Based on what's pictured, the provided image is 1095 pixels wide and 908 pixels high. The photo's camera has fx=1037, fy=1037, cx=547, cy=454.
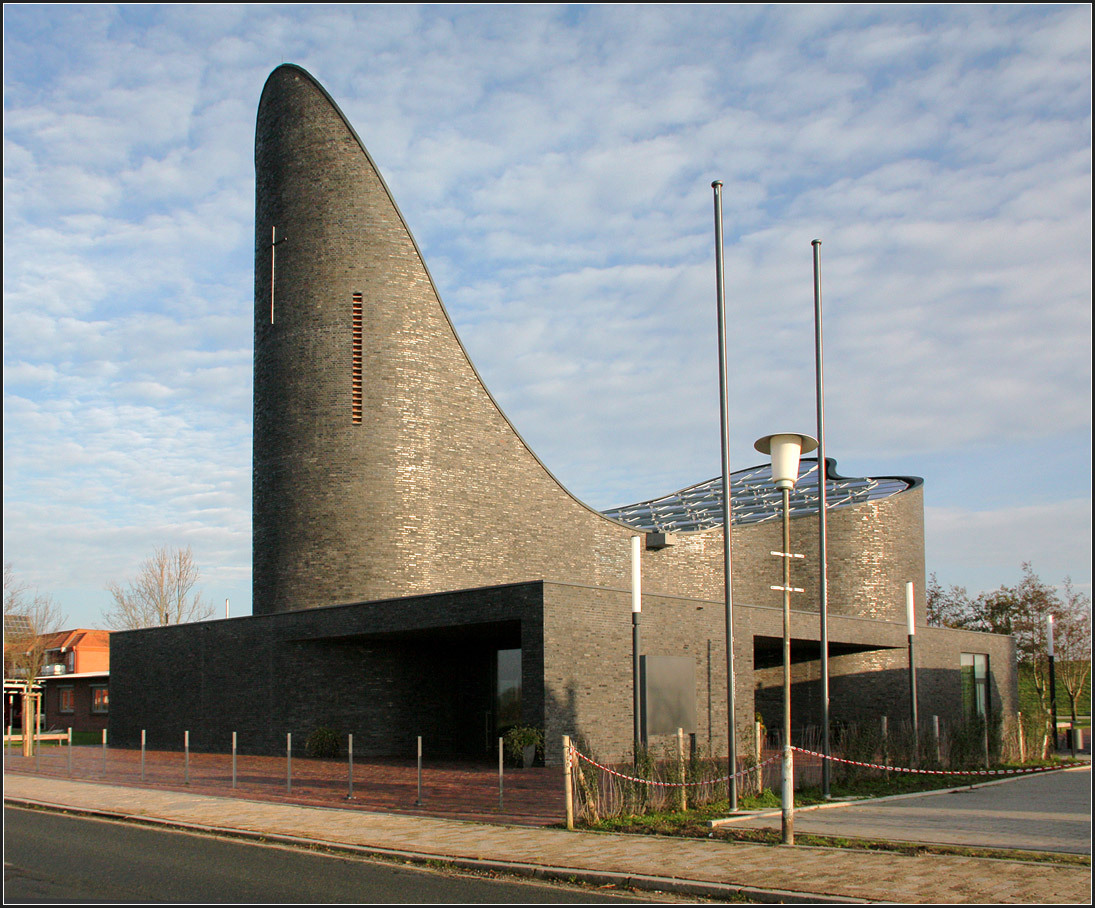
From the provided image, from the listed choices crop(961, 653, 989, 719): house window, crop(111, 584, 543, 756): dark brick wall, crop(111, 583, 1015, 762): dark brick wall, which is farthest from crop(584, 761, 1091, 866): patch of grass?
crop(961, 653, 989, 719): house window

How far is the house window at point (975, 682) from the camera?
114 feet

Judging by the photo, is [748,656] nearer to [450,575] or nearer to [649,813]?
[450,575]

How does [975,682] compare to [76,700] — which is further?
[76,700]

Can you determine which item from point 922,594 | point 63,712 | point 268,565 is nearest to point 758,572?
point 922,594

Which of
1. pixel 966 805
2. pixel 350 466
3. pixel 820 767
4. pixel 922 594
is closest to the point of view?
pixel 966 805

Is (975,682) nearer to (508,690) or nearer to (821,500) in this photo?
(508,690)

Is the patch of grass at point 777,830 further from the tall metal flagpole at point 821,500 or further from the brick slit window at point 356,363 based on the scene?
the brick slit window at point 356,363

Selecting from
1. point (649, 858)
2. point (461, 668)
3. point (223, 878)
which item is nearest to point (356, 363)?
point (461, 668)

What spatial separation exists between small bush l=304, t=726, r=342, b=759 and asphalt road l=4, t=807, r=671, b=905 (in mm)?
12726

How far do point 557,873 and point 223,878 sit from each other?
3.13 meters

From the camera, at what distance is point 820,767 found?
18.3 meters

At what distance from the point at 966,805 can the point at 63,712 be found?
50.3 meters

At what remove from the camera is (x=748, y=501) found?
44.9m

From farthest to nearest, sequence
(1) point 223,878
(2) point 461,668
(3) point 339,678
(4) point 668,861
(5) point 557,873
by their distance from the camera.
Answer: (2) point 461,668 → (3) point 339,678 → (4) point 668,861 → (5) point 557,873 → (1) point 223,878
